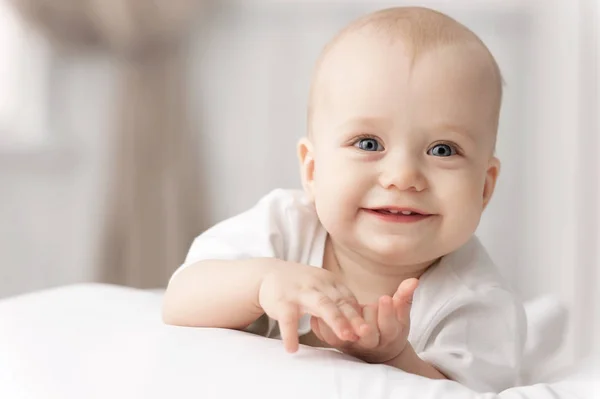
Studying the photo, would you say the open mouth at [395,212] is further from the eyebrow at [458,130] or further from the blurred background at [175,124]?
the blurred background at [175,124]

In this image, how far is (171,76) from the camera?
1712mm

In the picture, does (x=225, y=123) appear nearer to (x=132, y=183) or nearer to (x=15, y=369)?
(x=132, y=183)

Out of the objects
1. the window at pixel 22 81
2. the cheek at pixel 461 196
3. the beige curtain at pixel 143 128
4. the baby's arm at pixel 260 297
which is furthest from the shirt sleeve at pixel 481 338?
the window at pixel 22 81

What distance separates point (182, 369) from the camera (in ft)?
2.31

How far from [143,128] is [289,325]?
1.07 metres

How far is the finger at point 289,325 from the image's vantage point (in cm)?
71

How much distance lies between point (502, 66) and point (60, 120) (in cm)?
92

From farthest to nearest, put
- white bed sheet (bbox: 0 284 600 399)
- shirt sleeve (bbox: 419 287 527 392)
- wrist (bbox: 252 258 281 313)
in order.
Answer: shirt sleeve (bbox: 419 287 527 392) → wrist (bbox: 252 258 281 313) → white bed sheet (bbox: 0 284 600 399)

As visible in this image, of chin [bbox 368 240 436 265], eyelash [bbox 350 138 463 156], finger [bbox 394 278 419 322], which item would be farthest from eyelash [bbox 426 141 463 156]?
finger [bbox 394 278 419 322]

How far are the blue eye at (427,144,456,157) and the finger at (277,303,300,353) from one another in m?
0.25

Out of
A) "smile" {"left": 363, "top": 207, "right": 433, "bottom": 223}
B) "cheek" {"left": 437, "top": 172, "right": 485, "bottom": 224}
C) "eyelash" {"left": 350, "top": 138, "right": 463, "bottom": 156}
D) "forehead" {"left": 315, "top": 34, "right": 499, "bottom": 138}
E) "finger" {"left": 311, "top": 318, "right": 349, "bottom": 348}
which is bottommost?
"finger" {"left": 311, "top": 318, "right": 349, "bottom": 348}

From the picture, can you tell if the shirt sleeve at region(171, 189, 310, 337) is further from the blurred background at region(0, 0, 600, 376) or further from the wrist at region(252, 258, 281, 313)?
the blurred background at region(0, 0, 600, 376)

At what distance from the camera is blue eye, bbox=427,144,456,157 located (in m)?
0.86

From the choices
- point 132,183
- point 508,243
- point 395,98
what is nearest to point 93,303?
point 395,98
